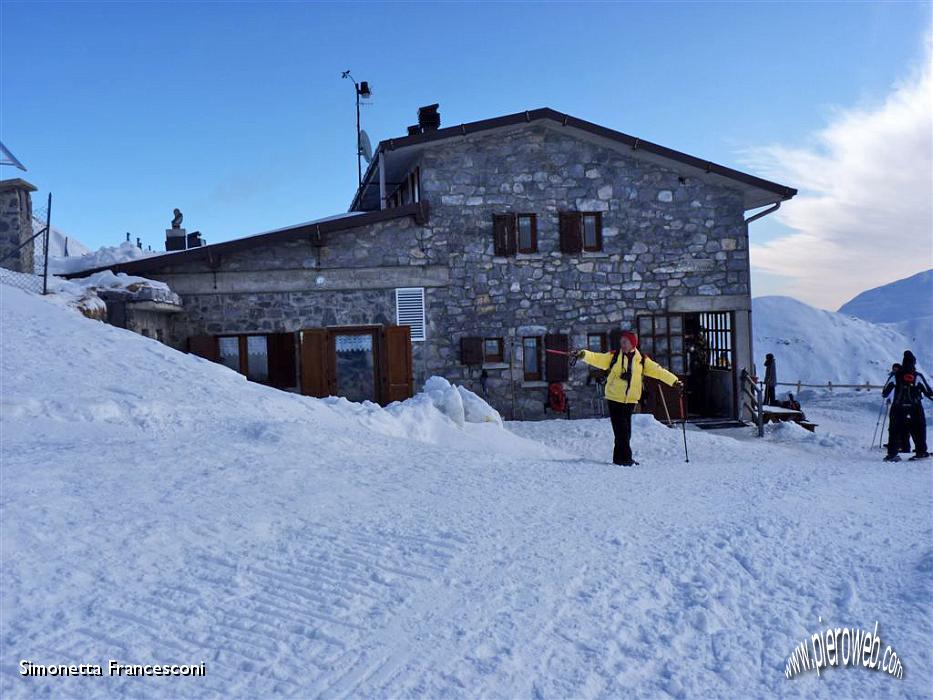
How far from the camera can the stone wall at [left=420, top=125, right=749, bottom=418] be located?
14.4 metres

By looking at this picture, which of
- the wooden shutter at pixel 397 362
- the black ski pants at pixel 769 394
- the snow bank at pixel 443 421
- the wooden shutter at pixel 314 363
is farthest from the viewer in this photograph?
the black ski pants at pixel 769 394

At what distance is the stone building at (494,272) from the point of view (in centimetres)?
1373

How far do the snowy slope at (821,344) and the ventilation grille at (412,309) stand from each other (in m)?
44.2

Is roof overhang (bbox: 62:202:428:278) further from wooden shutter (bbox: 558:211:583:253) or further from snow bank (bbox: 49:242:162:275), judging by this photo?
wooden shutter (bbox: 558:211:583:253)

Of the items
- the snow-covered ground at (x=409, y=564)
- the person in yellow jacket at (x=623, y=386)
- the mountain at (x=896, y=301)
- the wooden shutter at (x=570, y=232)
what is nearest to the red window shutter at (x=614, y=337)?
the wooden shutter at (x=570, y=232)

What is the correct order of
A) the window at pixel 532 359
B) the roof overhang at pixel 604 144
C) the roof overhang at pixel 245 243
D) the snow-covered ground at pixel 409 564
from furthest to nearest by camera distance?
the window at pixel 532 359 < the roof overhang at pixel 604 144 < the roof overhang at pixel 245 243 < the snow-covered ground at pixel 409 564

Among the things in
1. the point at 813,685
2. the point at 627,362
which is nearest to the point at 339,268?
the point at 627,362

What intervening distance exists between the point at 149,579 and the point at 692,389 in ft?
48.3

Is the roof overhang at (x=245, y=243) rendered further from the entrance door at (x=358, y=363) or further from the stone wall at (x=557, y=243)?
the entrance door at (x=358, y=363)

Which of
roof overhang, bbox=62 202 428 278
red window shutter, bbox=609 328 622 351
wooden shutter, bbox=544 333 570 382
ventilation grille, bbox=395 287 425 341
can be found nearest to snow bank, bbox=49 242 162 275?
roof overhang, bbox=62 202 428 278

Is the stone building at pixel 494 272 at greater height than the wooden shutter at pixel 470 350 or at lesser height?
greater

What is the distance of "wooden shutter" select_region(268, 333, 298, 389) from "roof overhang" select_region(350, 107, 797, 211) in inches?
164

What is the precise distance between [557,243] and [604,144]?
2242 mm

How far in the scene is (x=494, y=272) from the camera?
14.5m
